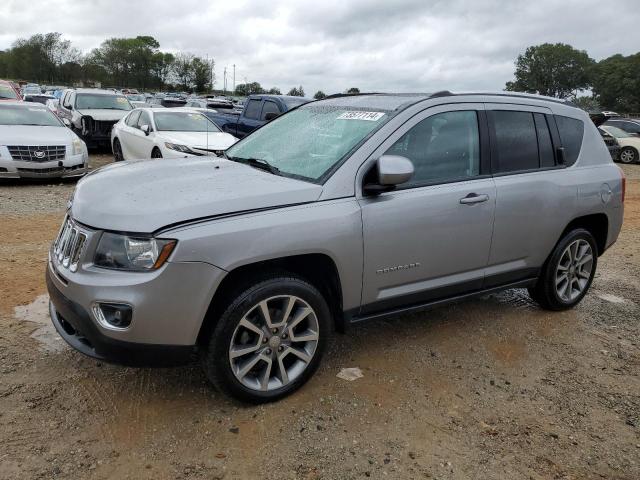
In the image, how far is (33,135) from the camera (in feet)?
30.9

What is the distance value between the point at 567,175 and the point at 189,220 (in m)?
3.10

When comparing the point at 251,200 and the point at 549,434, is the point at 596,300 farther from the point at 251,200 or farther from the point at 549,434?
the point at 251,200

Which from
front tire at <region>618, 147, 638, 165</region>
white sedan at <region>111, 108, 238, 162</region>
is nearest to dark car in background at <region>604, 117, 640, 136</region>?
front tire at <region>618, 147, 638, 165</region>

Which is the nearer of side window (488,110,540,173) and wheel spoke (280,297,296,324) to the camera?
wheel spoke (280,297,296,324)

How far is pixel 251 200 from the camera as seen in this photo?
2.88 meters

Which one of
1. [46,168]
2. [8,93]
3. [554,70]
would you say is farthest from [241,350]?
[554,70]

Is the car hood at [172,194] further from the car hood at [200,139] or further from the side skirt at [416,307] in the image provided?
the car hood at [200,139]

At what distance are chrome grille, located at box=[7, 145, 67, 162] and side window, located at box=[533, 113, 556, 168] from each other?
829 cm

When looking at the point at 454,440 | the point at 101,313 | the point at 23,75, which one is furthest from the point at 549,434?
the point at 23,75

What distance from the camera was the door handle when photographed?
3.57 m

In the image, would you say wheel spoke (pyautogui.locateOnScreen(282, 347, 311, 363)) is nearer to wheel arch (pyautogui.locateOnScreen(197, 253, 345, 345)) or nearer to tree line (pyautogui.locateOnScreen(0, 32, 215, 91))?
wheel arch (pyautogui.locateOnScreen(197, 253, 345, 345))

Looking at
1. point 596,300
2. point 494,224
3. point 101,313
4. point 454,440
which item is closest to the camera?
point 101,313

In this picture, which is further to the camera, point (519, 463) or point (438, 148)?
point (438, 148)

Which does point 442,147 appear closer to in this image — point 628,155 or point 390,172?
point 390,172
